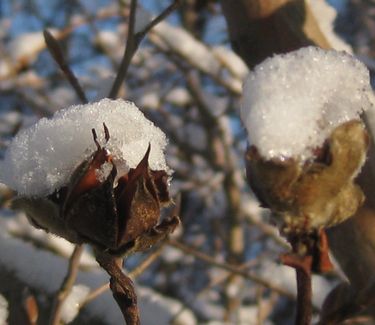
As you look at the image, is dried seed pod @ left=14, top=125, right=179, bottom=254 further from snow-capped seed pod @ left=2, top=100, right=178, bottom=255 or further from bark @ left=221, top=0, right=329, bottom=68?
A: bark @ left=221, top=0, right=329, bottom=68

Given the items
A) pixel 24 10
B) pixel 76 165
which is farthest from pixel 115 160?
pixel 24 10

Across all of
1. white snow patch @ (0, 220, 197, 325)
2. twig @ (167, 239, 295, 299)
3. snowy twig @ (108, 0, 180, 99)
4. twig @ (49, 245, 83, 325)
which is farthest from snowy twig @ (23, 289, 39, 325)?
twig @ (167, 239, 295, 299)

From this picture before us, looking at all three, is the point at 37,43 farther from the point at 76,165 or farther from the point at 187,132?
the point at 76,165

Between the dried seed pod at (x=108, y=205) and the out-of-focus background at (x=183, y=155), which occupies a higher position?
the dried seed pod at (x=108, y=205)

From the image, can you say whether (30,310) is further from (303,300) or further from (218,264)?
(218,264)

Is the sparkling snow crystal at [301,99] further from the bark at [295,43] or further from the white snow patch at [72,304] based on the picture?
the white snow patch at [72,304]

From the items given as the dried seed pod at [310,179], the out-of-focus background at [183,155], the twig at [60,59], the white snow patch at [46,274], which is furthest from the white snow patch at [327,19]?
the dried seed pod at [310,179]

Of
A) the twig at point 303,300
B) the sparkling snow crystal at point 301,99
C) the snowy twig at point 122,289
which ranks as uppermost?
the sparkling snow crystal at point 301,99
